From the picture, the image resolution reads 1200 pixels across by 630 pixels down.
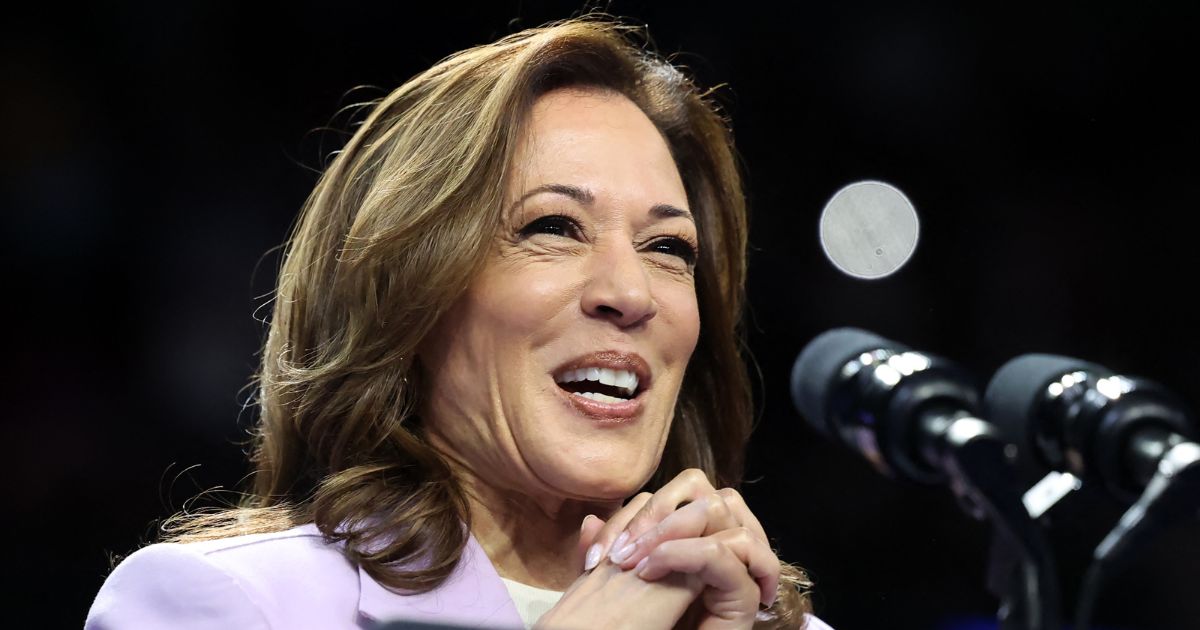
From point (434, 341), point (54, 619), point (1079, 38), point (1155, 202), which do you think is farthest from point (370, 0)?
point (1155, 202)

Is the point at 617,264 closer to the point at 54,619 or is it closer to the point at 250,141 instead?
the point at 250,141

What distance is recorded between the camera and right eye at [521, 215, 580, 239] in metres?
1.87

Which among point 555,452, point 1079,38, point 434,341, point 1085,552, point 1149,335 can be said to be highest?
point 1079,38

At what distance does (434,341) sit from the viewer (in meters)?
1.91

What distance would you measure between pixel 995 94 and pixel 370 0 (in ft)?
5.27

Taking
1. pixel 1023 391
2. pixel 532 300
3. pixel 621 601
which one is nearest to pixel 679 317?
pixel 532 300

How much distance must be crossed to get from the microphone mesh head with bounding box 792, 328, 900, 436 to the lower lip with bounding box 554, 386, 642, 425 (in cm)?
37

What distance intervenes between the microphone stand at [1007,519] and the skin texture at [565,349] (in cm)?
54

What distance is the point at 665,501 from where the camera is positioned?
1620 millimetres

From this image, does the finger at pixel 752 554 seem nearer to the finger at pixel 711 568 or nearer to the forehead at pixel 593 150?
the finger at pixel 711 568

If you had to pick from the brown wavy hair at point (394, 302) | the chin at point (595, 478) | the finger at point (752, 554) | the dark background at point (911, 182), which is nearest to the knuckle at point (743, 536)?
the finger at point (752, 554)

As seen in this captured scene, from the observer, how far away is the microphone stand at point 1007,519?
1.08 metres

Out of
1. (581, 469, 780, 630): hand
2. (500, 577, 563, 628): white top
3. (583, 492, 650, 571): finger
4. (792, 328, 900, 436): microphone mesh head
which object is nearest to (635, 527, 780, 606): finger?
(581, 469, 780, 630): hand

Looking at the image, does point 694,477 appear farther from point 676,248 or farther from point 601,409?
point 676,248
